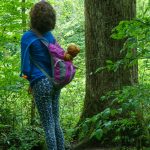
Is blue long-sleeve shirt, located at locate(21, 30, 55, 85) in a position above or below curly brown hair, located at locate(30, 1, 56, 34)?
below

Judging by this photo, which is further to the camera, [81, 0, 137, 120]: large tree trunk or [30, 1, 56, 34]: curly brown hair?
[81, 0, 137, 120]: large tree trunk

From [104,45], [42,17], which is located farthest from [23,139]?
[42,17]

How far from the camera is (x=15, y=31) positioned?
20.1 feet

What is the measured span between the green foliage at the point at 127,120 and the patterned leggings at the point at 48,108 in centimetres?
35

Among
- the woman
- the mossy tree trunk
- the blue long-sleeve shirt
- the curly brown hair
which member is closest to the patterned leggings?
the woman

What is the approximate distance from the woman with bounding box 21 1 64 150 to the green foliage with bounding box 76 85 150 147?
47 centimetres

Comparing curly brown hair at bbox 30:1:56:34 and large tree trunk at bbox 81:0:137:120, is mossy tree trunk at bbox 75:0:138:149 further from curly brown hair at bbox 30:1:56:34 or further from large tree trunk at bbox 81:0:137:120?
curly brown hair at bbox 30:1:56:34

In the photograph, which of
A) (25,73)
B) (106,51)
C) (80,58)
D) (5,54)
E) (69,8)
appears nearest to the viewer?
(25,73)

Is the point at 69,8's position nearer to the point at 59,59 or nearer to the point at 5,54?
the point at 5,54

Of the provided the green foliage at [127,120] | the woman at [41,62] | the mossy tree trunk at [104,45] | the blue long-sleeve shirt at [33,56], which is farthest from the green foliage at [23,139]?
the blue long-sleeve shirt at [33,56]

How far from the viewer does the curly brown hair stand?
14.3 feet

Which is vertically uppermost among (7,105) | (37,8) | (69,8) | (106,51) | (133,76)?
(69,8)

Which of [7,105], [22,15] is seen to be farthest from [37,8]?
[7,105]

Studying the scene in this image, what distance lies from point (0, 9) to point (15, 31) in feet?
1.37
